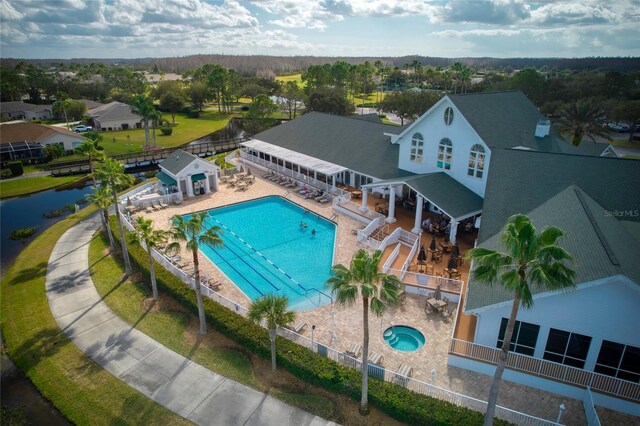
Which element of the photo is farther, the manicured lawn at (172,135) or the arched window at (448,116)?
the manicured lawn at (172,135)

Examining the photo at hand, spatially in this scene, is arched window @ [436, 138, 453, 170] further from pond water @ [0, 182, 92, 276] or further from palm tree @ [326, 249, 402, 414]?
pond water @ [0, 182, 92, 276]

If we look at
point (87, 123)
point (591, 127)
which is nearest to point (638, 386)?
point (591, 127)

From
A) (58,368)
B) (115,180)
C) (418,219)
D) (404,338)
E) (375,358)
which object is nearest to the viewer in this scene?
(375,358)

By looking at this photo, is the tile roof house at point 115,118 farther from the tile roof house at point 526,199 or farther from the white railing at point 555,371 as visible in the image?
the white railing at point 555,371

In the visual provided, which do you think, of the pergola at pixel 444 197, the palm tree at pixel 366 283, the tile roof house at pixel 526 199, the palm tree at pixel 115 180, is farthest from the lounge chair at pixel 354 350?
the palm tree at pixel 115 180

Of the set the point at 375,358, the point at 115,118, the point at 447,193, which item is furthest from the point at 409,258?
the point at 115,118
